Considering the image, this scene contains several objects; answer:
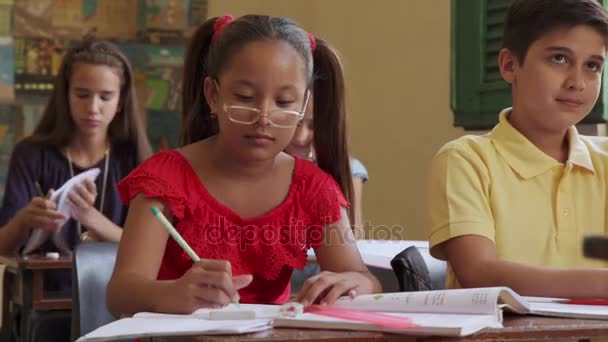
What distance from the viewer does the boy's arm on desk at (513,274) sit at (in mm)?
1667

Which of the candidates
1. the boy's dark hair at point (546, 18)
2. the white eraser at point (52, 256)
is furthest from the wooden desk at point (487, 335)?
the white eraser at point (52, 256)

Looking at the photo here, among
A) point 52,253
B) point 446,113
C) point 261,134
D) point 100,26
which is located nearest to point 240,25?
point 261,134

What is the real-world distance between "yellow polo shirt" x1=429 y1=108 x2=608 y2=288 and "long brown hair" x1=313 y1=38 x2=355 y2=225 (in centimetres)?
27

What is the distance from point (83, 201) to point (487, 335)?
2317mm

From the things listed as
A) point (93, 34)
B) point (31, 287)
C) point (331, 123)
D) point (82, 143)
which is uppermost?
point (93, 34)

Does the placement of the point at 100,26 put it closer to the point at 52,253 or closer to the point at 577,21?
the point at 52,253

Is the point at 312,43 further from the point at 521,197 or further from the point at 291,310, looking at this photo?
the point at 291,310

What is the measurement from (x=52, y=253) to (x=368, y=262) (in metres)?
1.28

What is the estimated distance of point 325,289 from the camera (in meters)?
1.54

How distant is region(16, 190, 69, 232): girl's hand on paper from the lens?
10.8ft

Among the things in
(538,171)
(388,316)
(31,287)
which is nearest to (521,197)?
(538,171)

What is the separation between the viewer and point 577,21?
1948 millimetres

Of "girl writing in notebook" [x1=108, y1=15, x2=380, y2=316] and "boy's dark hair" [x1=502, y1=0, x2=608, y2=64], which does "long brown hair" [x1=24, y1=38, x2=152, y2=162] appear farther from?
"boy's dark hair" [x1=502, y1=0, x2=608, y2=64]

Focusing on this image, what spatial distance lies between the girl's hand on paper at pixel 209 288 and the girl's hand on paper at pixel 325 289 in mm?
85
